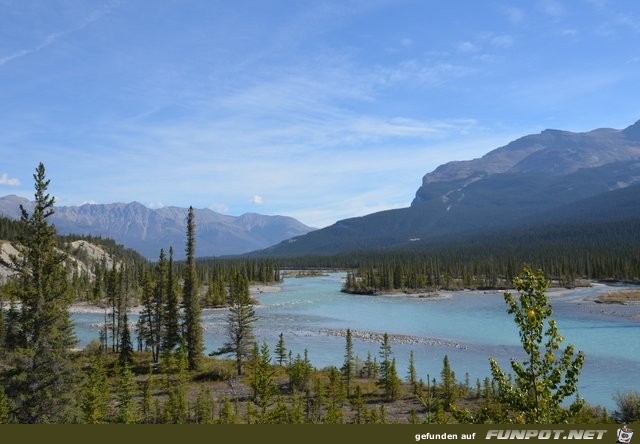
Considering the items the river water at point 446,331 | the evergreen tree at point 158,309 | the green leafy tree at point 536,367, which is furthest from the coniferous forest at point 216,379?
the river water at point 446,331

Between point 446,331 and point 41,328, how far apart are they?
6296 centimetres

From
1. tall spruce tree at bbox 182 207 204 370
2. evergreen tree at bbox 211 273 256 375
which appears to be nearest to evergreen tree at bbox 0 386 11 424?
evergreen tree at bbox 211 273 256 375

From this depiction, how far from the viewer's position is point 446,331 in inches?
3088

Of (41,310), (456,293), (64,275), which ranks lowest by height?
(456,293)

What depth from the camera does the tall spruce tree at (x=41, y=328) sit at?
86.4 ft

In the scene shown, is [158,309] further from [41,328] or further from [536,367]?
[536,367]

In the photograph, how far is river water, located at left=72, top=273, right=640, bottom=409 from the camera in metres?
52.0

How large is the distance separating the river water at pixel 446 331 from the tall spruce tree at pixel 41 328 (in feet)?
90.9

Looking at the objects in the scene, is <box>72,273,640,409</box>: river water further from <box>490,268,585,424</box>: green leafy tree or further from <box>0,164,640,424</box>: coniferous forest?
<box>490,268,585,424</box>: green leafy tree

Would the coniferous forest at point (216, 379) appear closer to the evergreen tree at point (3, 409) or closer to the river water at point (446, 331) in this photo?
the evergreen tree at point (3, 409)

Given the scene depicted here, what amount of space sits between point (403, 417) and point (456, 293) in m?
119

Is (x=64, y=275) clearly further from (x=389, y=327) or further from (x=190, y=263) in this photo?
(x=389, y=327)

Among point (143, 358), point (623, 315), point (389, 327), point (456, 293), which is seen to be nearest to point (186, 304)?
point (143, 358)

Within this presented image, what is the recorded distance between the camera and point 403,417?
36.0 m
